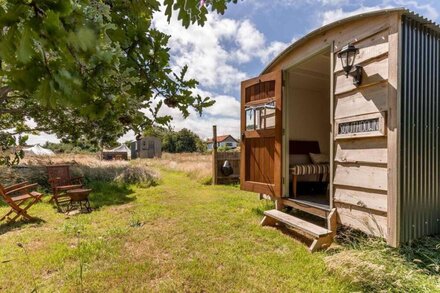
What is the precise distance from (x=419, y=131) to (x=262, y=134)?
8.27ft

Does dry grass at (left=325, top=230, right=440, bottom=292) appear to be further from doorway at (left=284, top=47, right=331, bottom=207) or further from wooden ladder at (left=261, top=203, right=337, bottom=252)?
doorway at (left=284, top=47, right=331, bottom=207)

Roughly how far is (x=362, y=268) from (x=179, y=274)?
6.61 feet

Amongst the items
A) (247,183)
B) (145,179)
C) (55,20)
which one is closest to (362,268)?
(247,183)

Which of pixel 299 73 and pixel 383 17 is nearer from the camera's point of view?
pixel 383 17

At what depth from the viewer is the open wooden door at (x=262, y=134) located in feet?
16.2

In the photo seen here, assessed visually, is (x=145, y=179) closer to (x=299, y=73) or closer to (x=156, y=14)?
(x=299, y=73)

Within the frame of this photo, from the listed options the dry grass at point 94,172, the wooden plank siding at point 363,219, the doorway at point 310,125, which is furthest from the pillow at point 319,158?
the dry grass at point 94,172

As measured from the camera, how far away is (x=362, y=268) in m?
2.86

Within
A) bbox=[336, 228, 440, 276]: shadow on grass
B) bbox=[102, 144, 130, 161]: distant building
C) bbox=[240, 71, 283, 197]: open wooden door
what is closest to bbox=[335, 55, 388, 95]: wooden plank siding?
bbox=[240, 71, 283, 197]: open wooden door

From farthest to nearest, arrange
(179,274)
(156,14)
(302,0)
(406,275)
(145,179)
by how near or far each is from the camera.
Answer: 1. (145,179)
2. (302,0)
3. (179,274)
4. (406,275)
5. (156,14)

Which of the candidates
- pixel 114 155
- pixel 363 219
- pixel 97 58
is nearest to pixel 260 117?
pixel 363 219

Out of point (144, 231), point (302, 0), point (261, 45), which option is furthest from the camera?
point (261, 45)

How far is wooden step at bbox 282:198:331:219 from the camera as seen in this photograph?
418 cm

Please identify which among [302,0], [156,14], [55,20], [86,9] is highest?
[302,0]
